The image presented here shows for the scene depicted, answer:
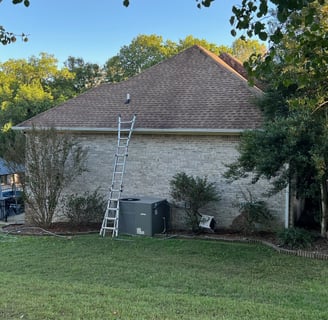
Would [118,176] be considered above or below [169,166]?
below

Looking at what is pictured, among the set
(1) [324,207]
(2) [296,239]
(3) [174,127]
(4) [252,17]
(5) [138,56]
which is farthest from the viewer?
(5) [138,56]

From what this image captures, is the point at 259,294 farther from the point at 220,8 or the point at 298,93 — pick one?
the point at 298,93

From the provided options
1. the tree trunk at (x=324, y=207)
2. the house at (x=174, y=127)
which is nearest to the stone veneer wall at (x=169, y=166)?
the house at (x=174, y=127)

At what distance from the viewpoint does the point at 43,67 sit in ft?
120

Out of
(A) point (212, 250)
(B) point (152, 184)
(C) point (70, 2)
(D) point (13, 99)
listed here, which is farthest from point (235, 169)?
(D) point (13, 99)

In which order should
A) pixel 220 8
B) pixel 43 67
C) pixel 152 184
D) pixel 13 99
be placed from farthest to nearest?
pixel 43 67 → pixel 13 99 → pixel 152 184 → pixel 220 8

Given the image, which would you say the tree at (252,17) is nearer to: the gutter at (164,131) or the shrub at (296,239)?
the shrub at (296,239)

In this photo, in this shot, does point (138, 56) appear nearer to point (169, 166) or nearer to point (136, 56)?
point (136, 56)

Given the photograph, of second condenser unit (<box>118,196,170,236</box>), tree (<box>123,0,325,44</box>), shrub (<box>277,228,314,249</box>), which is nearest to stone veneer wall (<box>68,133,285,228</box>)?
second condenser unit (<box>118,196,170,236</box>)

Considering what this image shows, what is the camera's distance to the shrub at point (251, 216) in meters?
10.9

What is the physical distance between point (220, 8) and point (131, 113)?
9629 millimetres

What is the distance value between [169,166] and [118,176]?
1.74 meters

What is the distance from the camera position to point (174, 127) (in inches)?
473

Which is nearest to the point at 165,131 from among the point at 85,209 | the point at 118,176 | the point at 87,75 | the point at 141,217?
the point at 118,176
